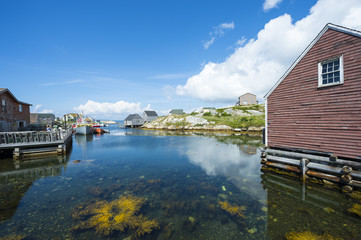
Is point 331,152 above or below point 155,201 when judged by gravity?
above

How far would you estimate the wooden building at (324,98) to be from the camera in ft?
30.2

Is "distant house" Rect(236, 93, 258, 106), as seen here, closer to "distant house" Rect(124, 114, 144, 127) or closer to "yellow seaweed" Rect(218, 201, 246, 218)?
"distant house" Rect(124, 114, 144, 127)

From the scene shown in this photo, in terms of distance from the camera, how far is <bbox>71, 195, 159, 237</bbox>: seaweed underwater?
645cm

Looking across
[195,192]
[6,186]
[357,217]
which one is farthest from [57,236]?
[357,217]

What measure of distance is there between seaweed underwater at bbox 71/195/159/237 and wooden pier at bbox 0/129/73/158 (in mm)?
16786

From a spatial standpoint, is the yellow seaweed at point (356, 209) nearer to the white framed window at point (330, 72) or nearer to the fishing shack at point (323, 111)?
the fishing shack at point (323, 111)

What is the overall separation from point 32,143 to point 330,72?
3061cm

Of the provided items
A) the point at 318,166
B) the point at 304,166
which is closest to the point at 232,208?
the point at 304,166

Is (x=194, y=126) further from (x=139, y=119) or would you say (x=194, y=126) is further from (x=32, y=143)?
(x=32, y=143)

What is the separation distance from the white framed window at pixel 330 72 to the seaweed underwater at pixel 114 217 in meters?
13.9

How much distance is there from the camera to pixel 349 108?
9352mm

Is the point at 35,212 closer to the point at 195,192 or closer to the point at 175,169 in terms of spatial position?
the point at 195,192

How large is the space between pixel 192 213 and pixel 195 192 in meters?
2.38

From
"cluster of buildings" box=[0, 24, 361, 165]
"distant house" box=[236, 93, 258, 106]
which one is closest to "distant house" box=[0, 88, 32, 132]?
"cluster of buildings" box=[0, 24, 361, 165]
